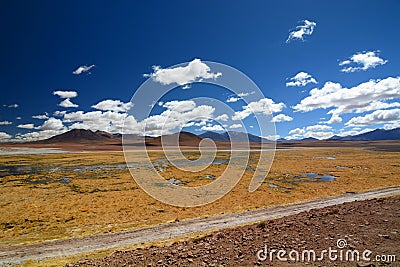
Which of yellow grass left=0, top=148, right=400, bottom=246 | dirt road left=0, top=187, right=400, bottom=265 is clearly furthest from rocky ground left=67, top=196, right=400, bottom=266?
yellow grass left=0, top=148, right=400, bottom=246

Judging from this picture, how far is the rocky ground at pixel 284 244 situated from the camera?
8344 mm

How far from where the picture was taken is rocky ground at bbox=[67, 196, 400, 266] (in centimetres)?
834

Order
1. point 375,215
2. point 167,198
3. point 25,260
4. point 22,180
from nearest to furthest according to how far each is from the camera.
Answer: point 25,260
point 375,215
point 167,198
point 22,180

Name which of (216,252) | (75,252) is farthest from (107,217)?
(216,252)

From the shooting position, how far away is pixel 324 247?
8773 mm

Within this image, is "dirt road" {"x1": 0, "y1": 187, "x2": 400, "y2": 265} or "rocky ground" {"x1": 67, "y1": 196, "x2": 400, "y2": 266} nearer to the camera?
"rocky ground" {"x1": 67, "y1": 196, "x2": 400, "y2": 266}

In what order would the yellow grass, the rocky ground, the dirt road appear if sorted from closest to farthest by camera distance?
the rocky ground, the dirt road, the yellow grass

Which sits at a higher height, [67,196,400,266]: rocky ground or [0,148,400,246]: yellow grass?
[67,196,400,266]: rocky ground

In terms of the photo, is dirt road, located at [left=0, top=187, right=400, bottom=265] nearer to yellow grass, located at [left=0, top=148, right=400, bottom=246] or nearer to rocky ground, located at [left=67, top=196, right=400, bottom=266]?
yellow grass, located at [left=0, top=148, right=400, bottom=246]

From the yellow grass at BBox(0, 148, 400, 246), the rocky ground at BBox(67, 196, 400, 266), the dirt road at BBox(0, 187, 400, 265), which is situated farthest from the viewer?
the yellow grass at BBox(0, 148, 400, 246)

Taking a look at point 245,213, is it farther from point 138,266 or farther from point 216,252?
point 138,266

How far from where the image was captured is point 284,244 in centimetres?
931

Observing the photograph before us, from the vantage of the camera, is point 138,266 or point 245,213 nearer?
point 138,266

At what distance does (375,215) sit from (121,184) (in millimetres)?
26654
